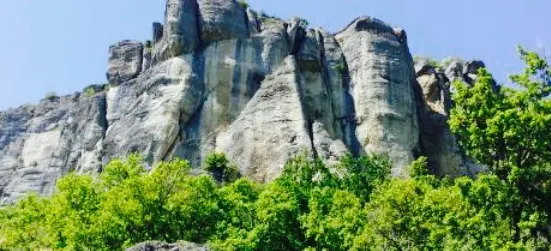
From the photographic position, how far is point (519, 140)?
28.8m

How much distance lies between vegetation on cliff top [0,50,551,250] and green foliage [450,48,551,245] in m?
0.04

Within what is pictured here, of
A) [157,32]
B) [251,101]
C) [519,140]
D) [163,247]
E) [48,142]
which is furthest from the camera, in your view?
[48,142]

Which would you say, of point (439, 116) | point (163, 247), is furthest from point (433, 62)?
point (163, 247)

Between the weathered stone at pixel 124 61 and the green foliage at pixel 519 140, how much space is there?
4398cm

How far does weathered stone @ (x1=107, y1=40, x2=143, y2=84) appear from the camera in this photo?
69.8 metres

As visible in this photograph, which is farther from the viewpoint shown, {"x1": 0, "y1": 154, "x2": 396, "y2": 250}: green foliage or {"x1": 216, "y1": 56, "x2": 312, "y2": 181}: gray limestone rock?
{"x1": 216, "y1": 56, "x2": 312, "y2": 181}: gray limestone rock

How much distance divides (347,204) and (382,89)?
28667mm

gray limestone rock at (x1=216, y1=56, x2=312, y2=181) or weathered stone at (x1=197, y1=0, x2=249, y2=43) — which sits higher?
weathered stone at (x1=197, y1=0, x2=249, y2=43)

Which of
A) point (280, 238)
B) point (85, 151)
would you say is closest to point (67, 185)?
point (280, 238)

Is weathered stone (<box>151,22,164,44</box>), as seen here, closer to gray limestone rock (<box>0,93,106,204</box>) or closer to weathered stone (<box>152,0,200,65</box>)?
weathered stone (<box>152,0,200,65</box>)

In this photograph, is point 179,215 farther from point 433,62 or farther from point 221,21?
point 433,62

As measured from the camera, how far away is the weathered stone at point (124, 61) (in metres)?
69.8

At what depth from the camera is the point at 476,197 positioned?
29.1 metres

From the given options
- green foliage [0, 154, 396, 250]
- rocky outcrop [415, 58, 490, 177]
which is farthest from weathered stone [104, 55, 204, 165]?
rocky outcrop [415, 58, 490, 177]
